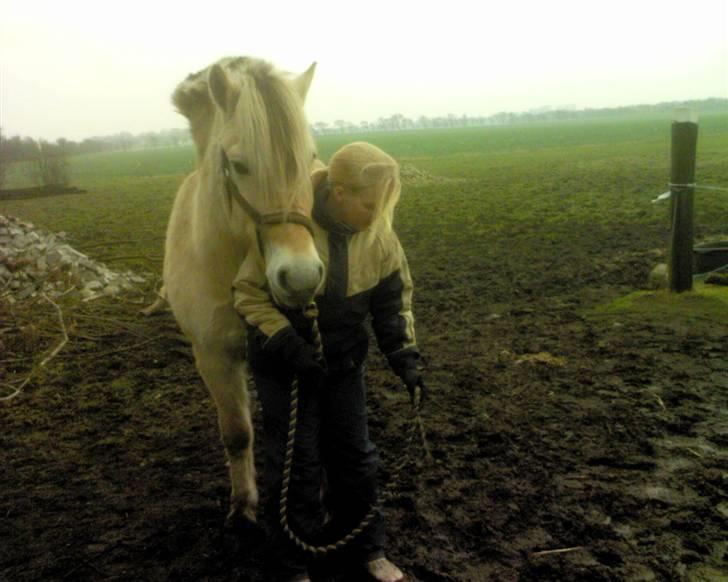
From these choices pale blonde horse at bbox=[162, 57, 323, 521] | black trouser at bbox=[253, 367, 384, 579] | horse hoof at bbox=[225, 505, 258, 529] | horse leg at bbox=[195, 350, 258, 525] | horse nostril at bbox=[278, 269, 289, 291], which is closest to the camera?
horse nostril at bbox=[278, 269, 289, 291]

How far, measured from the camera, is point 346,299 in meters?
2.52

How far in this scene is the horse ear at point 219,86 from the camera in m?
2.38

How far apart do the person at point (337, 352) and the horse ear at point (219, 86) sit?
0.45 meters

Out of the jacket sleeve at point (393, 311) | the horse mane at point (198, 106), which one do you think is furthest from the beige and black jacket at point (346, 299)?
the horse mane at point (198, 106)

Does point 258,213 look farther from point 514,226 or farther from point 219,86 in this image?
point 514,226

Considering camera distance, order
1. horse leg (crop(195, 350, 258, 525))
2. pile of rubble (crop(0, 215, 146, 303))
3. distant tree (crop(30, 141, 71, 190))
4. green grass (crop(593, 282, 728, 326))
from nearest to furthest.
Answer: horse leg (crop(195, 350, 258, 525)), green grass (crop(593, 282, 728, 326)), pile of rubble (crop(0, 215, 146, 303)), distant tree (crop(30, 141, 71, 190))

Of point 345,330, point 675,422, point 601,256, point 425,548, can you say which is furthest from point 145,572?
point 601,256

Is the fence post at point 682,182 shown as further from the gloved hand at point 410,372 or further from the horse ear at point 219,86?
the horse ear at point 219,86

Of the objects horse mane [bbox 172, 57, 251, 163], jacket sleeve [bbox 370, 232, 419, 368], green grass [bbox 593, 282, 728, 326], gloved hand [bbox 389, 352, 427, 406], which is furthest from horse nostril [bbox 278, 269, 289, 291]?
green grass [bbox 593, 282, 728, 326]

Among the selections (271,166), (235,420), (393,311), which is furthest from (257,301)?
(235,420)

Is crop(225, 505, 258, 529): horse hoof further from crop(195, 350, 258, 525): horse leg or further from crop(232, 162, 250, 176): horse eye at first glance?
crop(232, 162, 250, 176): horse eye

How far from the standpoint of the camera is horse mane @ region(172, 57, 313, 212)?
7.54 ft

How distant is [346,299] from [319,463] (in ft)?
2.14

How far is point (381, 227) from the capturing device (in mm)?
2588
